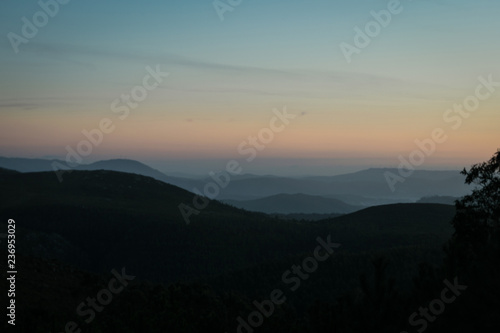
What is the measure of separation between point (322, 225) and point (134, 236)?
66329 mm

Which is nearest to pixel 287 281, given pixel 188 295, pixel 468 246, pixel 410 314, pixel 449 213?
pixel 188 295

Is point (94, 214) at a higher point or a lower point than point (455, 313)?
higher

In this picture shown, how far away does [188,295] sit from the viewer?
49.8m

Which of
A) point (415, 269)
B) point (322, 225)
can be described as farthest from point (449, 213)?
point (415, 269)

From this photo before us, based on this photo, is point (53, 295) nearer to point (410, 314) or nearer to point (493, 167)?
point (410, 314)

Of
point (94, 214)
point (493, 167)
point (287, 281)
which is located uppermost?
point (94, 214)

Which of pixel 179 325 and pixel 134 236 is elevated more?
pixel 134 236

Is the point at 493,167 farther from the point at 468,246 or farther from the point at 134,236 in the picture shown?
the point at 134,236

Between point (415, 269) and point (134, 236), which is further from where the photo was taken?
point (134, 236)

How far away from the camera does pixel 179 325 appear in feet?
121

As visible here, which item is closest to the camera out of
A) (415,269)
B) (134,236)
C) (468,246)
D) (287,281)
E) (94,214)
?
(468,246)

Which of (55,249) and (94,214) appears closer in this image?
(55,249)

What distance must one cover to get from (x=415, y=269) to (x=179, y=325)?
→ 254 feet

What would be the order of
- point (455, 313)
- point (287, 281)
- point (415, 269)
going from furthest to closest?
point (287, 281) → point (415, 269) → point (455, 313)
